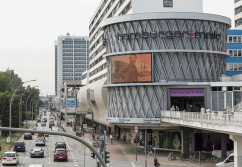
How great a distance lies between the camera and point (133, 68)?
211ft

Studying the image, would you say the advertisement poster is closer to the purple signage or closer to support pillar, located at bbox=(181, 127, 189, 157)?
the purple signage

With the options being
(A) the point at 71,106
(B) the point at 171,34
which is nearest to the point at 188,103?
(B) the point at 171,34

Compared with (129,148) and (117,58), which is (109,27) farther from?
(129,148)

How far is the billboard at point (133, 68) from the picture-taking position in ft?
210

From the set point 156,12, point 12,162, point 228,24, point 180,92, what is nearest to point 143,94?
point 180,92

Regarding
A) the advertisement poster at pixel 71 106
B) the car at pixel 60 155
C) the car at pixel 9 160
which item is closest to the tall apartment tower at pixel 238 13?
the advertisement poster at pixel 71 106

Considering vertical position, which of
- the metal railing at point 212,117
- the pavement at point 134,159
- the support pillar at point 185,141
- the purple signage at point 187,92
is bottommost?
the pavement at point 134,159

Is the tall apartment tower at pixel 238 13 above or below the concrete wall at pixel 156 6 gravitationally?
above

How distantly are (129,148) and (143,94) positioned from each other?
910cm

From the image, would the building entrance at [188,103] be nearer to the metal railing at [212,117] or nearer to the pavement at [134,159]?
the pavement at [134,159]

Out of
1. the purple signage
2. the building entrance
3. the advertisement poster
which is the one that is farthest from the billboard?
the advertisement poster

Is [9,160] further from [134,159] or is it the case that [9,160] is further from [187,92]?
[187,92]

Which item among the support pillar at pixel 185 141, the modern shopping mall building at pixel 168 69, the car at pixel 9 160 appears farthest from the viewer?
the modern shopping mall building at pixel 168 69

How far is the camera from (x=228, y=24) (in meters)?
68.0
